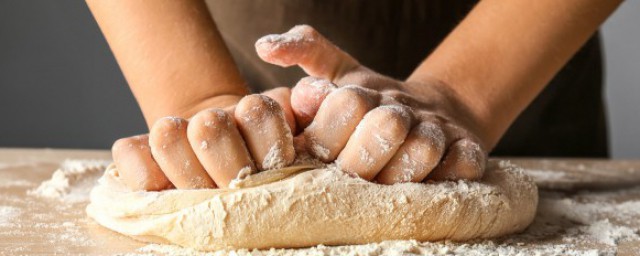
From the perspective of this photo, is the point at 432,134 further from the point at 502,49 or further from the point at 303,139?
the point at 502,49

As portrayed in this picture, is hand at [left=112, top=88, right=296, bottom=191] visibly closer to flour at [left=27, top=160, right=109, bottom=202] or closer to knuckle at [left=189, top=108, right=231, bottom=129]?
knuckle at [left=189, top=108, right=231, bottom=129]

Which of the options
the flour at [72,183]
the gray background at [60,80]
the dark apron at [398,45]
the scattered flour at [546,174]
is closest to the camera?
the flour at [72,183]

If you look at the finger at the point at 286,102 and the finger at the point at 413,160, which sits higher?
the finger at the point at 286,102

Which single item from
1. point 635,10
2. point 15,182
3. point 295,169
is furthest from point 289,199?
point 635,10

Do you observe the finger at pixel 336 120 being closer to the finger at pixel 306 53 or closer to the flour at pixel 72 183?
the finger at pixel 306 53

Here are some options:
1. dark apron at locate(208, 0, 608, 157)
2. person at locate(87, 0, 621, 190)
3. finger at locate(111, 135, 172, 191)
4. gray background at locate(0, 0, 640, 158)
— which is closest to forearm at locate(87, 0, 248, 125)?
person at locate(87, 0, 621, 190)

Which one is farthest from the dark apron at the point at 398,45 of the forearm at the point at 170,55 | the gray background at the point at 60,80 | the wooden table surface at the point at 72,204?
the gray background at the point at 60,80

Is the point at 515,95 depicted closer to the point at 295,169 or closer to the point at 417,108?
the point at 417,108

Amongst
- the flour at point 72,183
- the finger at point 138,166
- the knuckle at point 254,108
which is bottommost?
the flour at point 72,183

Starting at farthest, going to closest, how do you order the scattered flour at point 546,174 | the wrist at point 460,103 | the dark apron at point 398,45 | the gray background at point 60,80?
A: 1. the gray background at point 60,80
2. the dark apron at point 398,45
3. the scattered flour at point 546,174
4. the wrist at point 460,103
